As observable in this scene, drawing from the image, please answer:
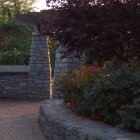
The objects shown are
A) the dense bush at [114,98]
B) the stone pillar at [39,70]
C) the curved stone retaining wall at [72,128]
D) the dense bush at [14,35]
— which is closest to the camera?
the curved stone retaining wall at [72,128]

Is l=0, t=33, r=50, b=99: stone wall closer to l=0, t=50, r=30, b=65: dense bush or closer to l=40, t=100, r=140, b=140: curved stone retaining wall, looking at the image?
l=40, t=100, r=140, b=140: curved stone retaining wall

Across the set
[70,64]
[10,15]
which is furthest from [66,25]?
[10,15]

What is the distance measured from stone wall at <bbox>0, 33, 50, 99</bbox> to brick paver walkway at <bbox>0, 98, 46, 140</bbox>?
2.28ft

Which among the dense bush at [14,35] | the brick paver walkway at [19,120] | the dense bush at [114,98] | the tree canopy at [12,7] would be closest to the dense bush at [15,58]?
the dense bush at [14,35]

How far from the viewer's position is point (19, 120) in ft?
37.3

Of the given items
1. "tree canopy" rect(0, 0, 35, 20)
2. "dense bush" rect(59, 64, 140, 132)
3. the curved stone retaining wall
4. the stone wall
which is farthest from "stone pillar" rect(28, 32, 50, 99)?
"tree canopy" rect(0, 0, 35, 20)

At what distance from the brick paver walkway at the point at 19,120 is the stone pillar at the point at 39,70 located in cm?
69

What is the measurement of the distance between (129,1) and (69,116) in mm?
2244

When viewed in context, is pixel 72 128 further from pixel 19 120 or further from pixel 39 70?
pixel 39 70

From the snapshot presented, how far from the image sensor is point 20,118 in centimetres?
1170

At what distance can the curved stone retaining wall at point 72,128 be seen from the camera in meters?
6.59

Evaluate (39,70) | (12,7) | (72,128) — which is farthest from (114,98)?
(12,7)

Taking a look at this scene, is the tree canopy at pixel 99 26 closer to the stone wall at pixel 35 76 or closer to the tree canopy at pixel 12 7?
the stone wall at pixel 35 76

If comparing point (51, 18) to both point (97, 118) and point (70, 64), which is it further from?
point (70, 64)
